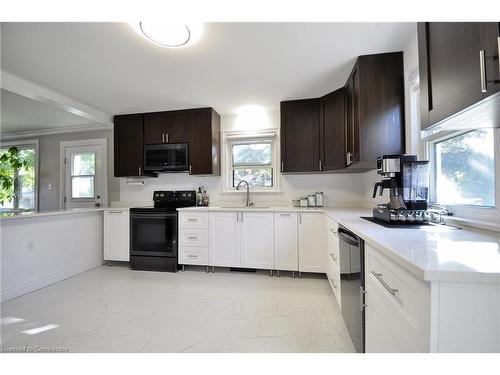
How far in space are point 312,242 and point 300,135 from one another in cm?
144

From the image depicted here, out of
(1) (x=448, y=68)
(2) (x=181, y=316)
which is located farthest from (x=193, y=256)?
(1) (x=448, y=68)

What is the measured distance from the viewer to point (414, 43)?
67.5 inches

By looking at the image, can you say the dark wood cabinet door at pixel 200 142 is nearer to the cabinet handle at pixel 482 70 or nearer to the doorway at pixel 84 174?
the doorway at pixel 84 174

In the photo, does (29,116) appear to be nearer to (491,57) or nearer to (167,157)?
(167,157)

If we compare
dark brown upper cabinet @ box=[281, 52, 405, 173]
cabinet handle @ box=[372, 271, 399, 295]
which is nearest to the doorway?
dark brown upper cabinet @ box=[281, 52, 405, 173]

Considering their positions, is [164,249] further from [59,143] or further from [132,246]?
[59,143]

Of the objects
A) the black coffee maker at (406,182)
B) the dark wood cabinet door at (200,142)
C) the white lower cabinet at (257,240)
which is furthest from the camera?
the dark wood cabinet door at (200,142)

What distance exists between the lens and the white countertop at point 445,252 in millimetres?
572

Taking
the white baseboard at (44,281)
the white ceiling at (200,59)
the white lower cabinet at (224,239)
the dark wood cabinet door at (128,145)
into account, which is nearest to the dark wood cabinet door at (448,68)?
the white ceiling at (200,59)

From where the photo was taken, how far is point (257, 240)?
8.87 feet

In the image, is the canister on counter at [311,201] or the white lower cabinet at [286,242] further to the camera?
the canister on counter at [311,201]

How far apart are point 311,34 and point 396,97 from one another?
997 millimetres
